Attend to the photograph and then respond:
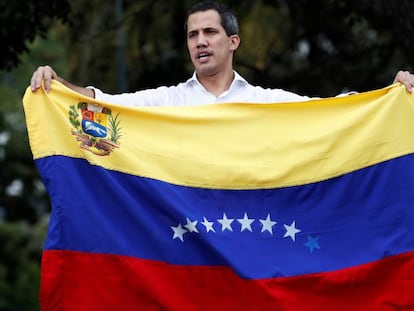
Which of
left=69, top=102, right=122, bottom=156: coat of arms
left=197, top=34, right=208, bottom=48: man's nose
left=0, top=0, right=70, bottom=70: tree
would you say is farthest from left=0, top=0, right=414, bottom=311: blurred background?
left=69, top=102, right=122, bottom=156: coat of arms

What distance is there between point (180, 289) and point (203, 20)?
4.79ft

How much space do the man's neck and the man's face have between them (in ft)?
0.12

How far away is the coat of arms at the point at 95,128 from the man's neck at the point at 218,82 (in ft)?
1.98

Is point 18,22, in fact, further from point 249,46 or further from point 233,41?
point 249,46

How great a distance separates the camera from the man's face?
6.30 meters

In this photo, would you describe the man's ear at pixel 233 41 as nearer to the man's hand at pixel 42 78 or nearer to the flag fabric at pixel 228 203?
the flag fabric at pixel 228 203

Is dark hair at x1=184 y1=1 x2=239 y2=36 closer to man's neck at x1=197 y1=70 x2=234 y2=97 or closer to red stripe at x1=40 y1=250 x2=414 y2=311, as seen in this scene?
man's neck at x1=197 y1=70 x2=234 y2=97

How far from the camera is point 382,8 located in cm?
933

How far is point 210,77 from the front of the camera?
638 cm

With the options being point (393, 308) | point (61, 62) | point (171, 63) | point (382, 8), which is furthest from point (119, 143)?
point (61, 62)

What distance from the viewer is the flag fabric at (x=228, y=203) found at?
5.81 meters

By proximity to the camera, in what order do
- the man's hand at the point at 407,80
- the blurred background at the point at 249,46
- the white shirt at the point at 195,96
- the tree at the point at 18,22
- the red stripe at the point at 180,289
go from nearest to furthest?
the red stripe at the point at 180,289
the man's hand at the point at 407,80
the white shirt at the point at 195,96
the tree at the point at 18,22
the blurred background at the point at 249,46

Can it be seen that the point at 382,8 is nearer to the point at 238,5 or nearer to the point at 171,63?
the point at 238,5

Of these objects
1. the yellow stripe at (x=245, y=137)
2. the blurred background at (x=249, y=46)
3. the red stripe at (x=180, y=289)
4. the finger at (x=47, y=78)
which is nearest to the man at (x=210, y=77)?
the yellow stripe at (x=245, y=137)
